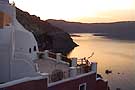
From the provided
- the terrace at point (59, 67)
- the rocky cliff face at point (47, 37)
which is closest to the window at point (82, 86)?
the terrace at point (59, 67)

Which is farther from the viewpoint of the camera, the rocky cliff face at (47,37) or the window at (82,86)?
the rocky cliff face at (47,37)

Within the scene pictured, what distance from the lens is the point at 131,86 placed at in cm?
5075

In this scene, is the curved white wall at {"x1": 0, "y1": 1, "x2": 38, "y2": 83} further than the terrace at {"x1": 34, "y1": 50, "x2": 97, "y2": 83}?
No

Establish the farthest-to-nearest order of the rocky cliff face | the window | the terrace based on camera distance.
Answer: the rocky cliff face < the window < the terrace

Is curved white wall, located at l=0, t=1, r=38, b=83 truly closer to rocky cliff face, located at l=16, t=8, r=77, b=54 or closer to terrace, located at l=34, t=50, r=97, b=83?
terrace, located at l=34, t=50, r=97, b=83

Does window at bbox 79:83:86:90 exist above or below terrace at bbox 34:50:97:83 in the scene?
below

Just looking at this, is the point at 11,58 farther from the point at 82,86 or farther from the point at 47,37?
the point at 47,37

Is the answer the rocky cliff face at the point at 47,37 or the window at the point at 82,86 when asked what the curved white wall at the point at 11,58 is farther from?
the rocky cliff face at the point at 47,37

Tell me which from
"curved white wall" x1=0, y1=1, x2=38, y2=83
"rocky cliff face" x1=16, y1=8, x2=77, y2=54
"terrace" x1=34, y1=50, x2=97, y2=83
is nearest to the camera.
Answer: "curved white wall" x1=0, y1=1, x2=38, y2=83

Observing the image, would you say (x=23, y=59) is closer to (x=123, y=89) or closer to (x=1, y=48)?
(x=1, y=48)

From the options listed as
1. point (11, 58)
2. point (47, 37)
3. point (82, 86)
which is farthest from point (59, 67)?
point (47, 37)

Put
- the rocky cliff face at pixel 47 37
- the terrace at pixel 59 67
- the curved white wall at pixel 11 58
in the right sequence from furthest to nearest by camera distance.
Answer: the rocky cliff face at pixel 47 37 → the terrace at pixel 59 67 → the curved white wall at pixel 11 58

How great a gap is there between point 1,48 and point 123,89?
35756 millimetres

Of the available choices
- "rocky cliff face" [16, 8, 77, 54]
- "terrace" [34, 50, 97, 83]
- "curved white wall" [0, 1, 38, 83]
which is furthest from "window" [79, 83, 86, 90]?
"rocky cliff face" [16, 8, 77, 54]
